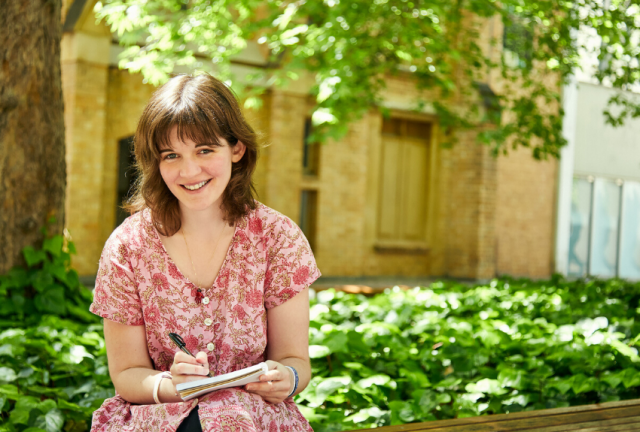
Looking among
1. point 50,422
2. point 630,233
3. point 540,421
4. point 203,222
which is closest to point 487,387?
point 540,421

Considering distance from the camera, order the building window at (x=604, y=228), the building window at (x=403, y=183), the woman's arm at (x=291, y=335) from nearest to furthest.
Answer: the woman's arm at (x=291, y=335) < the building window at (x=403, y=183) < the building window at (x=604, y=228)

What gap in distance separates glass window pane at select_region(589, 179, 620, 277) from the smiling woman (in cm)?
1693

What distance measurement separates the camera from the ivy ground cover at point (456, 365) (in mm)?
3111

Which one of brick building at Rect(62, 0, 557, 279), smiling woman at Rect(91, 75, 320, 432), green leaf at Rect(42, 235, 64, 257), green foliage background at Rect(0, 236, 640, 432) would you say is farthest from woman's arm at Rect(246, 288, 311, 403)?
brick building at Rect(62, 0, 557, 279)

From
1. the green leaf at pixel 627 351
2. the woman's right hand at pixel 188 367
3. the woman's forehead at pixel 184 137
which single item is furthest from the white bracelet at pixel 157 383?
the green leaf at pixel 627 351

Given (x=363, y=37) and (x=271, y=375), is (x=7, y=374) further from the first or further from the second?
(x=363, y=37)

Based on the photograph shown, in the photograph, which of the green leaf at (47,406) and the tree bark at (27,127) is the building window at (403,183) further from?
the green leaf at (47,406)

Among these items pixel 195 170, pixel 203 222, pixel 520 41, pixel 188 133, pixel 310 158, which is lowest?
pixel 203 222

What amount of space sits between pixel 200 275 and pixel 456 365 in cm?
186

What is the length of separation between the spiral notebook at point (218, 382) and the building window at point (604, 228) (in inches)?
648

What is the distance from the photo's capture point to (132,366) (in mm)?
2051

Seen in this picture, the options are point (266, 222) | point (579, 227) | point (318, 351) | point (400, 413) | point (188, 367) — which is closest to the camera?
point (188, 367)

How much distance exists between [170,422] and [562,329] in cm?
319

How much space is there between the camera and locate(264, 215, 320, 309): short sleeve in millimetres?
2131
